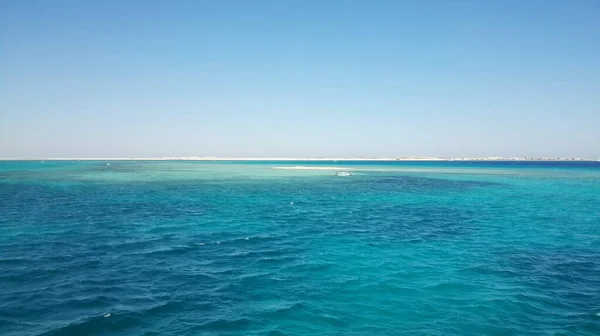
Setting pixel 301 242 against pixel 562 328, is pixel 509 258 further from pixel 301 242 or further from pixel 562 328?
pixel 301 242

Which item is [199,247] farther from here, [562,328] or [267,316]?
[562,328]

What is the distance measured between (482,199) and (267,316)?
2039 inches

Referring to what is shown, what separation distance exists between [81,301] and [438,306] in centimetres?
1595

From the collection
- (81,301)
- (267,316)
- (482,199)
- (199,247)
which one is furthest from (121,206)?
(482,199)

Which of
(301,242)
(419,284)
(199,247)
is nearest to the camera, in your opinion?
(419,284)

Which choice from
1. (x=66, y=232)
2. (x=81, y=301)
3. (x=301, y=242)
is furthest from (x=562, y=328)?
(x=66, y=232)

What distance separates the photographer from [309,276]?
20.2 meters

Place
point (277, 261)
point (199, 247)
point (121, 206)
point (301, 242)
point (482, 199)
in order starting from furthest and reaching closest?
point (482, 199) → point (121, 206) → point (301, 242) → point (199, 247) → point (277, 261)

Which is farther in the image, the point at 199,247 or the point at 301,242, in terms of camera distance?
the point at 301,242

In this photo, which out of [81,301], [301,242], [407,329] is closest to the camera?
[407,329]

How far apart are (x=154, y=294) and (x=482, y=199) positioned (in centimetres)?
5371

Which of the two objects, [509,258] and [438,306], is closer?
[438,306]

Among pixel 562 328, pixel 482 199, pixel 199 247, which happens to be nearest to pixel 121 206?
pixel 199 247

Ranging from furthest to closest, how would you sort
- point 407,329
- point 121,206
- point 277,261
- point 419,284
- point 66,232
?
point 121,206 < point 66,232 < point 277,261 < point 419,284 < point 407,329
